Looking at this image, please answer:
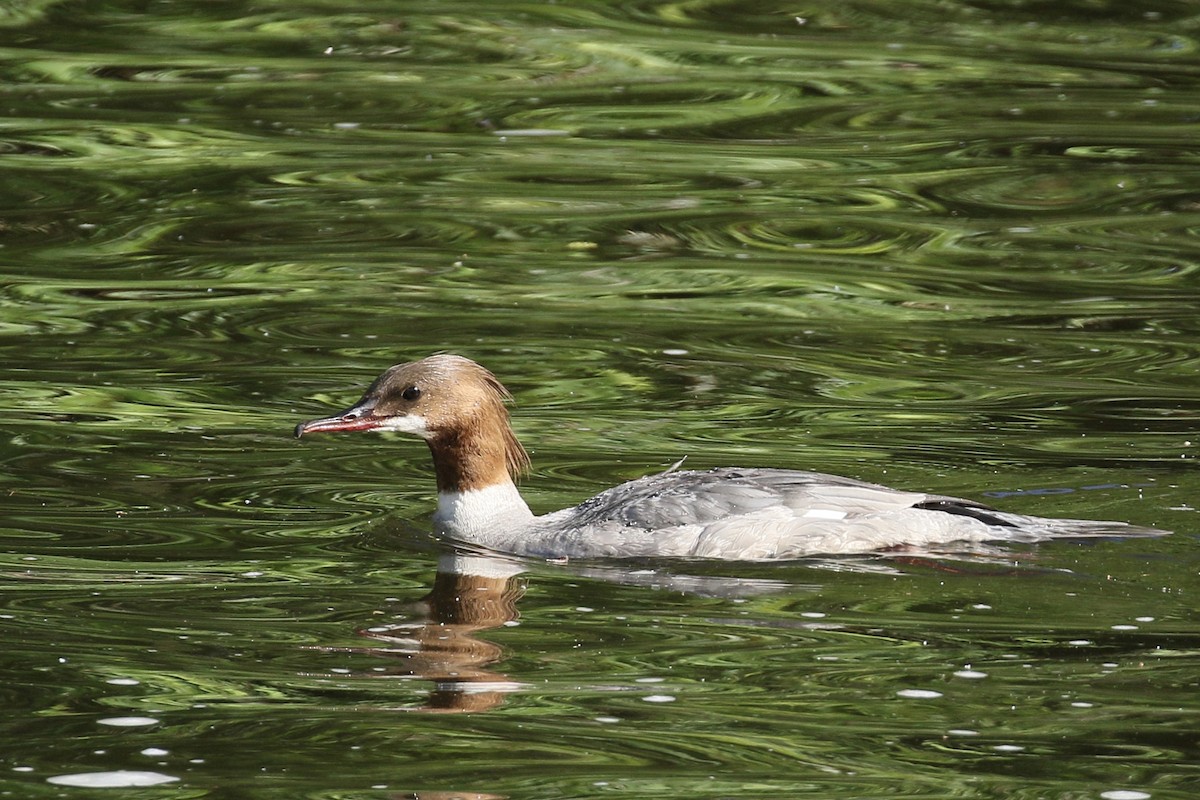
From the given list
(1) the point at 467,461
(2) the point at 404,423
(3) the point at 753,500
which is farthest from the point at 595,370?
(3) the point at 753,500

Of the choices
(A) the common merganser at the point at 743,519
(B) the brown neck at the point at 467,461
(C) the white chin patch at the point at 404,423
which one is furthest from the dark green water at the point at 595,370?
(C) the white chin patch at the point at 404,423

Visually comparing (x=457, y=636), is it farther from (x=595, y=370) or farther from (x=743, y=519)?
(x=595, y=370)

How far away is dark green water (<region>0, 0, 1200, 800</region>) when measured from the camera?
6.37m

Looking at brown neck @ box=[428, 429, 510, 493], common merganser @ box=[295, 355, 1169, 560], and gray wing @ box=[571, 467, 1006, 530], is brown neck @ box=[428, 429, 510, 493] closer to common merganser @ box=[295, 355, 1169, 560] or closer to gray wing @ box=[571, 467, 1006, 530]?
common merganser @ box=[295, 355, 1169, 560]

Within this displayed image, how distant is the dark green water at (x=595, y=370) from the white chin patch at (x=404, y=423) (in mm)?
451

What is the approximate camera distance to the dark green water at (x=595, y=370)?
6.37 m

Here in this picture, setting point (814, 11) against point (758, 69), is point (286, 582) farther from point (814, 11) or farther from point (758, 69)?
point (814, 11)

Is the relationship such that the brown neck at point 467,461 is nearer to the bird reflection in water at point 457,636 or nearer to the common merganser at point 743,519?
the common merganser at point 743,519

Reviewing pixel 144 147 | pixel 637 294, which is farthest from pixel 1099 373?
pixel 144 147

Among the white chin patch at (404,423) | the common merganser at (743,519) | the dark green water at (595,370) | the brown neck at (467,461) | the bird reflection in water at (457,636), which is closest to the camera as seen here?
the dark green water at (595,370)

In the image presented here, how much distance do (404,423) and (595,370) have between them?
2.93 meters

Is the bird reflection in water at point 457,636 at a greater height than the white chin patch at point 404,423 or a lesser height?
lesser

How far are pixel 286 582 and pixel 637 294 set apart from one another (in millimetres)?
5482

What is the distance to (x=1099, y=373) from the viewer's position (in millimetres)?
11547
